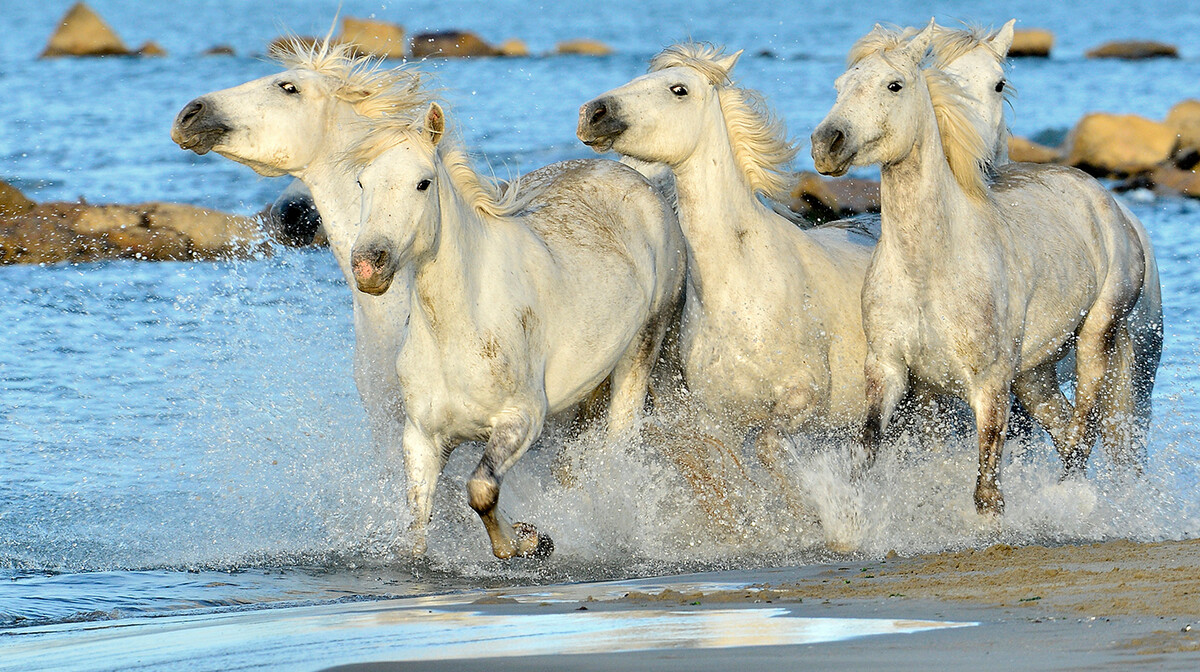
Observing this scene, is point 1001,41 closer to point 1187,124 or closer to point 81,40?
point 1187,124

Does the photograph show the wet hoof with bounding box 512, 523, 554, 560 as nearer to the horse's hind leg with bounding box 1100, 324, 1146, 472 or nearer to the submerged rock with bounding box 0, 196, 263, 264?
the horse's hind leg with bounding box 1100, 324, 1146, 472

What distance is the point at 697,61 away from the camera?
7.00 meters

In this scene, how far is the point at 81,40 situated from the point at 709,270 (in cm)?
4119

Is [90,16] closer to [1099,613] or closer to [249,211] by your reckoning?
[249,211]

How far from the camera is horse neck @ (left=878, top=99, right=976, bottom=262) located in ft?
21.2

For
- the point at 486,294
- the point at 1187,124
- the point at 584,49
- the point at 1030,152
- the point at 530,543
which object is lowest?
the point at 530,543

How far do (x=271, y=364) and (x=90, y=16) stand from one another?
39.0 m

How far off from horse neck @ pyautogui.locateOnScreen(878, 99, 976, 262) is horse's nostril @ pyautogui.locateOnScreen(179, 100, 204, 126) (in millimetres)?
2792

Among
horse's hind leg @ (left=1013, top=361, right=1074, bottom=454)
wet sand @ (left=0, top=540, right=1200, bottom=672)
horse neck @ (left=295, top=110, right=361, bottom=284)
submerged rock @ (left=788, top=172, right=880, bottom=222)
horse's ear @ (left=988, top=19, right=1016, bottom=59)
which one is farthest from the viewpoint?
submerged rock @ (left=788, top=172, right=880, bottom=222)

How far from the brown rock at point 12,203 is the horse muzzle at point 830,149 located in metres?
10.1

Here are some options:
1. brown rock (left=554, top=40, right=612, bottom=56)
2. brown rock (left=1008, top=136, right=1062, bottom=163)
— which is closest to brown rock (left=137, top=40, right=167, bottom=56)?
brown rock (left=554, top=40, right=612, bottom=56)

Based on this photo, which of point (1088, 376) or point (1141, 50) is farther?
point (1141, 50)

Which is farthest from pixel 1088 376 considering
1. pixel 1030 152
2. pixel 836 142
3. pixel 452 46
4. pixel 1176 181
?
pixel 452 46

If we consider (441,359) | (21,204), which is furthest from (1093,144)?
(441,359)
